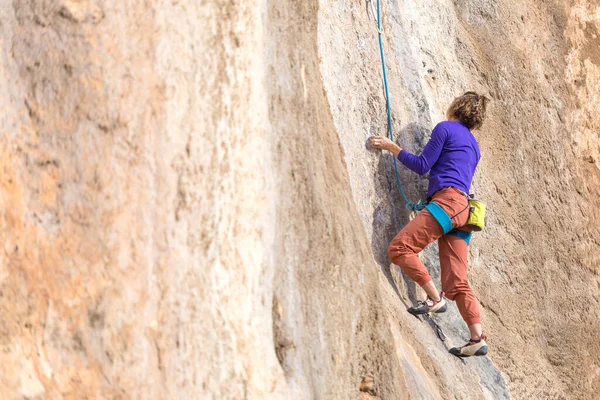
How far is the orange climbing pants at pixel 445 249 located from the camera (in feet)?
17.1

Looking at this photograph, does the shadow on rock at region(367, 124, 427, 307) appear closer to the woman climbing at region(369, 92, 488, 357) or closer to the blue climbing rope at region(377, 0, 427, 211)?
the blue climbing rope at region(377, 0, 427, 211)

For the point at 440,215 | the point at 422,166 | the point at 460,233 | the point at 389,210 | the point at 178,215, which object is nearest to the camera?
the point at 178,215

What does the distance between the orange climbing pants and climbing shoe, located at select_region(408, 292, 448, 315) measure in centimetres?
8

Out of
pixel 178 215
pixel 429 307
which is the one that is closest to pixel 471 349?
pixel 429 307

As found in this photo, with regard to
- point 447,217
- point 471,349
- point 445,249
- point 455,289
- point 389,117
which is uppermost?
point 389,117

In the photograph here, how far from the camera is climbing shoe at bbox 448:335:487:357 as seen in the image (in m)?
5.47

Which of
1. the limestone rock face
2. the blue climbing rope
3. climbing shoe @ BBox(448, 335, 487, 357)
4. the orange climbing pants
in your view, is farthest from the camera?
the blue climbing rope

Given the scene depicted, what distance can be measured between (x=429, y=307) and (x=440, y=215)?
0.65 m

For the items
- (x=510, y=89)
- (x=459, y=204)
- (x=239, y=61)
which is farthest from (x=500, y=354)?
(x=239, y=61)

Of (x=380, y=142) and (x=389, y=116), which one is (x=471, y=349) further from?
(x=389, y=116)

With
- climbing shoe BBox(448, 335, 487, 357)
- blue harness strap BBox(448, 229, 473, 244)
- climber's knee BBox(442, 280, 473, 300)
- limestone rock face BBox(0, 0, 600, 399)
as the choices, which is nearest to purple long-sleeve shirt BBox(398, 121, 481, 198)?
blue harness strap BBox(448, 229, 473, 244)

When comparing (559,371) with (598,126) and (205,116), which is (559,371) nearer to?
(598,126)

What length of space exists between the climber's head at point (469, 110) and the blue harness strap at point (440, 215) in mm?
705

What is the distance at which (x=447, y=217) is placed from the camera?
17.2 ft
